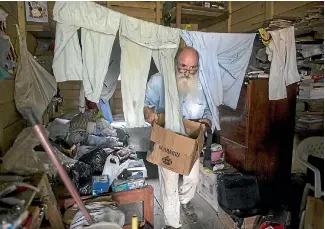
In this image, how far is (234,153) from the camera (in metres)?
3.59

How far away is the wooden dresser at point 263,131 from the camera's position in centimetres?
321

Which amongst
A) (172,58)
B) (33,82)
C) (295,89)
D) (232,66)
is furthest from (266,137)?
(33,82)

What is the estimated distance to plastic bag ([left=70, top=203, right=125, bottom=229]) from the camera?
2.07 m

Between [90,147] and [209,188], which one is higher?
[90,147]

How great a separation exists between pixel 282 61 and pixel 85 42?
2.25m

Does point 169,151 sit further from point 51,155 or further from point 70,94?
point 70,94

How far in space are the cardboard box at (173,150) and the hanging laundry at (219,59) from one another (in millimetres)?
548

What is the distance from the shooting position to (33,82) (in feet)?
8.19

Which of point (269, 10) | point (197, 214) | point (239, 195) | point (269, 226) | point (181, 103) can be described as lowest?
point (197, 214)

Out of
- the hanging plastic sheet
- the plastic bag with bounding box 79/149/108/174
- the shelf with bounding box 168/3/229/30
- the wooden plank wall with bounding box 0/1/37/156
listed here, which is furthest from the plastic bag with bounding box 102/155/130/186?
the shelf with bounding box 168/3/229/30

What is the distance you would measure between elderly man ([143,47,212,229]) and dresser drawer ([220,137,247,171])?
30.6 inches

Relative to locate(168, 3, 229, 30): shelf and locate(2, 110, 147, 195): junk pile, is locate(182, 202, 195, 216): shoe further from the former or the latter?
locate(168, 3, 229, 30): shelf

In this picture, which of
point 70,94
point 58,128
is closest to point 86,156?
point 58,128

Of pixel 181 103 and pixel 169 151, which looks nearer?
pixel 169 151
